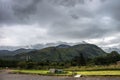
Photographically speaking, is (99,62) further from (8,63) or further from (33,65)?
(8,63)

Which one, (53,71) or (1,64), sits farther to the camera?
(1,64)

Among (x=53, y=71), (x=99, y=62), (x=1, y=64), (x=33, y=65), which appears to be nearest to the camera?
(x=53, y=71)

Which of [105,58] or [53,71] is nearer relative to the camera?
[53,71]

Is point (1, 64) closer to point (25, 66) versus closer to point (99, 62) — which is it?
point (25, 66)

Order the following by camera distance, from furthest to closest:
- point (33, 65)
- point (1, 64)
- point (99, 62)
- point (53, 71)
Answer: point (1, 64) < point (99, 62) < point (33, 65) < point (53, 71)

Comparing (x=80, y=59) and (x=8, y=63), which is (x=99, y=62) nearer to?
(x=80, y=59)

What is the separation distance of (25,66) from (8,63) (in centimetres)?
4781

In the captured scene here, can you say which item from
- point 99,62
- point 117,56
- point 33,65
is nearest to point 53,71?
point 33,65

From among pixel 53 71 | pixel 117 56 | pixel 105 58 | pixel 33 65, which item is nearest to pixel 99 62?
pixel 105 58

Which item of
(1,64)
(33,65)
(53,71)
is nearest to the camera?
(53,71)

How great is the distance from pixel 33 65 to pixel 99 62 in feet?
145

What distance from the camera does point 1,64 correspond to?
575 feet

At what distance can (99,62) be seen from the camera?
144 metres

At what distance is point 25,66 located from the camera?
444 feet
